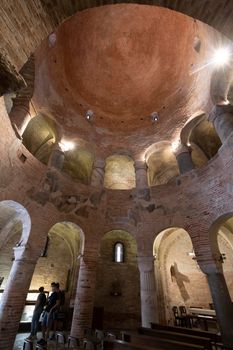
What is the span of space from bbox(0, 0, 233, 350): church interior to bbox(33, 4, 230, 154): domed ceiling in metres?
0.08

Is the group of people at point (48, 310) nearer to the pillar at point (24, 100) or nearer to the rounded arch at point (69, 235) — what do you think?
the rounded arch at point (69, 235)

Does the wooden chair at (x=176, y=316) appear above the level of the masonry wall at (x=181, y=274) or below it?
below

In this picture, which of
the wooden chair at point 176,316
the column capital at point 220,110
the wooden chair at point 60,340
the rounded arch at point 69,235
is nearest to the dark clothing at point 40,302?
the wooden chair at point 60,340

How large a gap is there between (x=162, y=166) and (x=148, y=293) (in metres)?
8.46

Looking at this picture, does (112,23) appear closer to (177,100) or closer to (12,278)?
(177,100)

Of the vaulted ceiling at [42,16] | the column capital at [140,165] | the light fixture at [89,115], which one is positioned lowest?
the vaulted ceiling at [42,16]

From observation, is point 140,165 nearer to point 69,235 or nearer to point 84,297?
point 69,235

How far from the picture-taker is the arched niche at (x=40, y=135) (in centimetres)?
1166

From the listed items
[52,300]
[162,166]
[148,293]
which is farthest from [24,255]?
[162,166]

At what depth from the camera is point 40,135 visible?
12.9m

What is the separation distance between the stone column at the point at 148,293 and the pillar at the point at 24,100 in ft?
25.0

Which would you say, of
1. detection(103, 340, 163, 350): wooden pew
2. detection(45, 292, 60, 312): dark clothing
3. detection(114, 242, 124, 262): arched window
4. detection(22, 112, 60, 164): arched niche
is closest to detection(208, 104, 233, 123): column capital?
detection(22, 112, 60, 164): arched niche

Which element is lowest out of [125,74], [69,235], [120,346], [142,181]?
[120,346]

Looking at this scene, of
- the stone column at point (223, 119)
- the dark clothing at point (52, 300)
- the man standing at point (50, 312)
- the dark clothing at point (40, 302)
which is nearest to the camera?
the man standing at point (50, 312)
